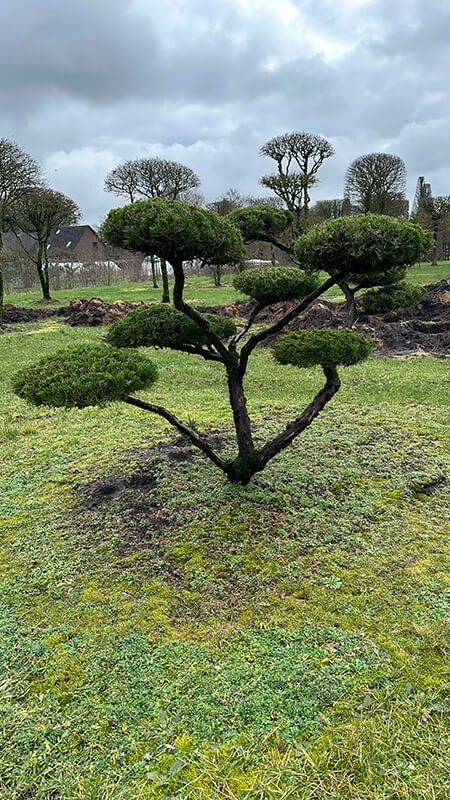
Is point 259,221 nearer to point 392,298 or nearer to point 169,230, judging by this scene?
point 169,230

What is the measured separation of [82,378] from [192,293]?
2228 centimetres

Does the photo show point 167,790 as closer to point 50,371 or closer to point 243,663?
point 243,663

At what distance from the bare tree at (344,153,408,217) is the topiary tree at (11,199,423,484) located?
2526 centimetres

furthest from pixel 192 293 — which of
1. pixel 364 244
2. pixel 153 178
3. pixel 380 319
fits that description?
→ pixel 364 244

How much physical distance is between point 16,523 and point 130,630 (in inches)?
76.9

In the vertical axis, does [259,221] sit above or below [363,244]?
above

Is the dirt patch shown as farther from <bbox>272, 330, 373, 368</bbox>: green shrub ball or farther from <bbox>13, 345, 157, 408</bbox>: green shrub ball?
<bbox>13, 345, 157, 408</bbox>: green shrub ball

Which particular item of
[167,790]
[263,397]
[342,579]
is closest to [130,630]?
[167,790]

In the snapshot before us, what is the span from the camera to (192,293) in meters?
24.8

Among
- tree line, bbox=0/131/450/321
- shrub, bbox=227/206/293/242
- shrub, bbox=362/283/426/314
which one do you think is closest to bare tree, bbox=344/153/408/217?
tree line, bbox=0/131/450/321

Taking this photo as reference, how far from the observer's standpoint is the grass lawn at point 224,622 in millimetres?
2123

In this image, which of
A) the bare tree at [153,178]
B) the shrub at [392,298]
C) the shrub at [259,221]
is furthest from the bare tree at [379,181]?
the shrub at [259,221]

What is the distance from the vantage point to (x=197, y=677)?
8.47 ft

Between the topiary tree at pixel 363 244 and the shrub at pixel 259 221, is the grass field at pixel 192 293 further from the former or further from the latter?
the topiary tree at pixel 363 244
